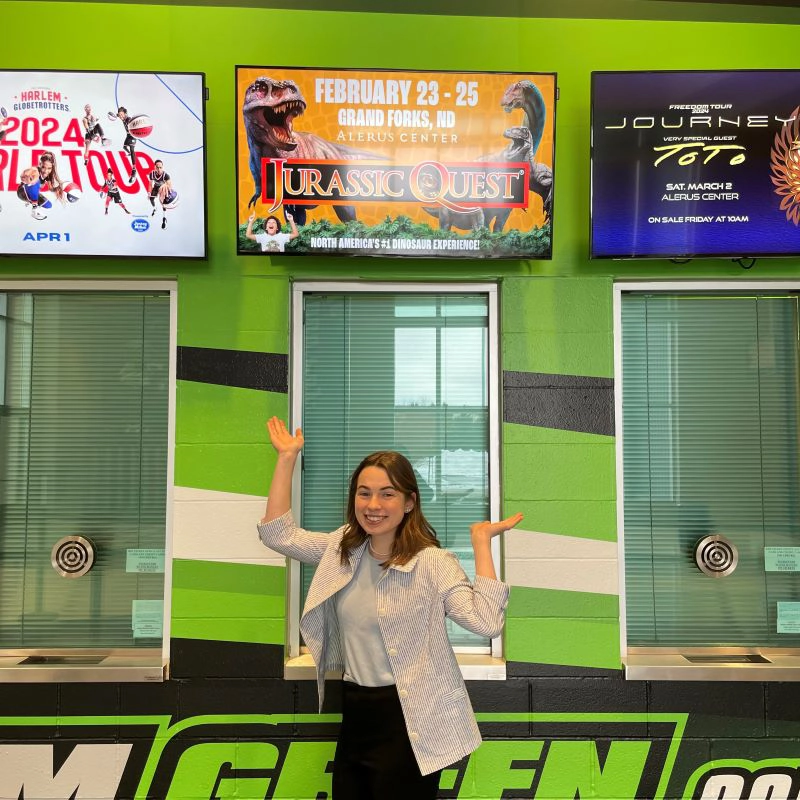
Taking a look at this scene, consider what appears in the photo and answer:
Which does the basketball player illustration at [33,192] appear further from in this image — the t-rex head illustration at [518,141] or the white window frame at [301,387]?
the t-rex head illustration at [518,141]

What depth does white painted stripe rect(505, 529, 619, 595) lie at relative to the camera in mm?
2896

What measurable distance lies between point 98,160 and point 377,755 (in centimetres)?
243

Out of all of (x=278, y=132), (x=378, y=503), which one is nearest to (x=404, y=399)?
(x=378, y=503)

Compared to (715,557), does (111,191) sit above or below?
above

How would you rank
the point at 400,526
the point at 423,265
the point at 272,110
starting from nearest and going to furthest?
1. the point at 400,526
2. the point at 272,110
3. the point at 423,265

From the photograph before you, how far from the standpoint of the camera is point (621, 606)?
2.99 m

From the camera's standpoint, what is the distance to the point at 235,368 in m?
2.94

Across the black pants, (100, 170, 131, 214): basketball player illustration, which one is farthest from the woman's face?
(100, 170, 131, 214): basketball player illustration

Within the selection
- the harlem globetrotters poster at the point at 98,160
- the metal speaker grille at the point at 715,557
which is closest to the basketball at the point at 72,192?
the harlem globetrotters poster at the point at 98,160

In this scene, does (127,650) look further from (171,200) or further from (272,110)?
(272,110)

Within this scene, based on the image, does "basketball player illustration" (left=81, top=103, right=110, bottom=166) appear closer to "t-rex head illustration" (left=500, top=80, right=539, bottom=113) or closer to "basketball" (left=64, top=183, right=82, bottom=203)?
"basketball" (left=64, top=183, right=82, bottom=203)

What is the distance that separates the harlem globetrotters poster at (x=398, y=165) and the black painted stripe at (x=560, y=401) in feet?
1.75

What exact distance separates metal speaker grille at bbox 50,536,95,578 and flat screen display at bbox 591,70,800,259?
2.53 m

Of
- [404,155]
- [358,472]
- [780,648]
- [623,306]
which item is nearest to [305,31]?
[404,155]
